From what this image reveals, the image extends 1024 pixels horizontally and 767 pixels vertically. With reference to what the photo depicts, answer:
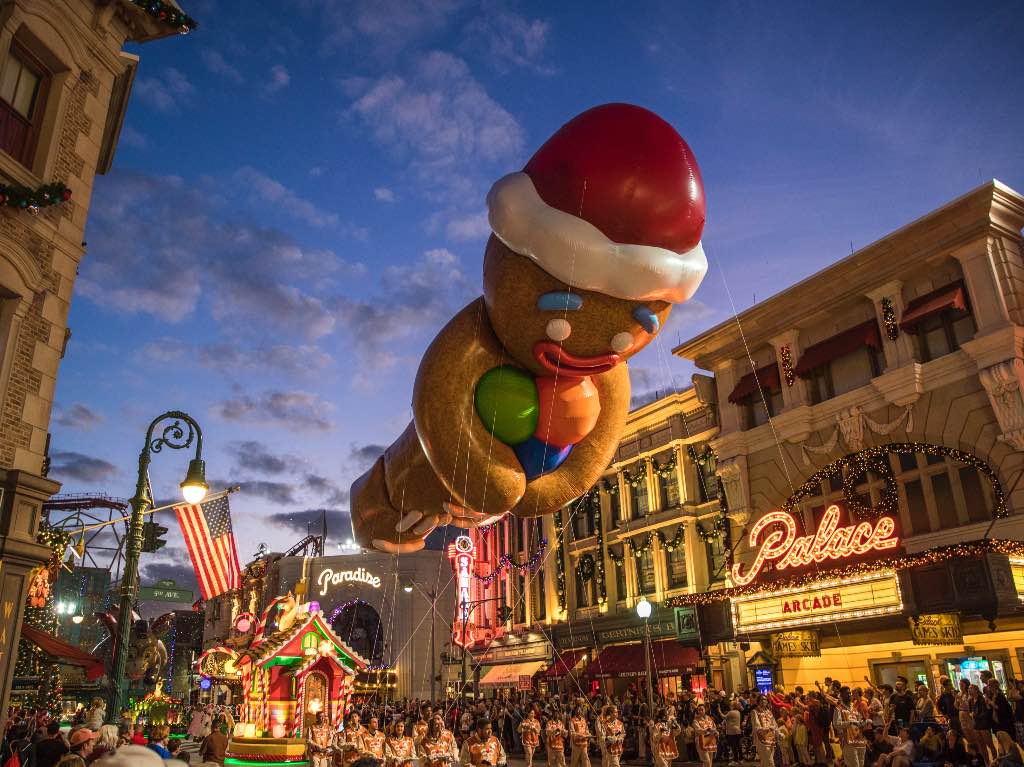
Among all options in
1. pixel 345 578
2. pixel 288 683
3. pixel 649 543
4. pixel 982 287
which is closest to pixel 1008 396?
pixel 982 287

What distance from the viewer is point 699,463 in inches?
1176

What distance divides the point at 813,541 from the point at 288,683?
49.1 feet

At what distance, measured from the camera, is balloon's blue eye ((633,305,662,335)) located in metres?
5.37

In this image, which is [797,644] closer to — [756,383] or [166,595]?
[756,383]

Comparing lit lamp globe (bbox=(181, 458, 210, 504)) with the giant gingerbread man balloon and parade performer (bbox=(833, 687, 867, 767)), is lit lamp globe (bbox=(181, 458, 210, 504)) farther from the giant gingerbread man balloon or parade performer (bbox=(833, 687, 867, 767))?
parade performer (bbox=(833, 687, 867, 767))

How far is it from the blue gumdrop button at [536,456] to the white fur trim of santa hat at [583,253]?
4.58 ft

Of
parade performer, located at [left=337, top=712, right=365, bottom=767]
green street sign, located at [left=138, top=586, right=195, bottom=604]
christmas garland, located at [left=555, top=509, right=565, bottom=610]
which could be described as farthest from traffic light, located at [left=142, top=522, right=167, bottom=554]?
green street sign, located at [left=138, top=586, right=195, bottom=604]

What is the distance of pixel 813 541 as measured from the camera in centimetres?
2030

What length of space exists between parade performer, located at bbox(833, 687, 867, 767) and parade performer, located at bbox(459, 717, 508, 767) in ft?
21.6

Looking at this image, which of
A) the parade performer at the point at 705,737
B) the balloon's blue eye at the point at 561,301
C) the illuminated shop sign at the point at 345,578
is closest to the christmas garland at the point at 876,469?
the parade performer at the point at 705,737

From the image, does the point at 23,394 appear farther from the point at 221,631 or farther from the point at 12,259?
the point at 221,631

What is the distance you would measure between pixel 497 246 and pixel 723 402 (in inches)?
886

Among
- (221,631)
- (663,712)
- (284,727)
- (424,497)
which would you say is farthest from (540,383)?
(221,631)

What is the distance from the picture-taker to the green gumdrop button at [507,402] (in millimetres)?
5785
